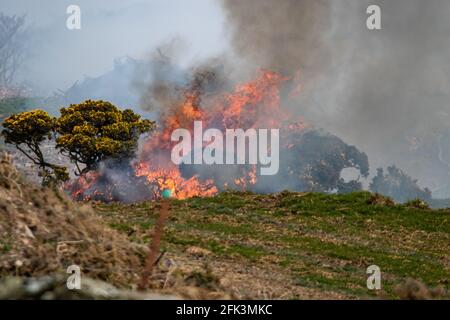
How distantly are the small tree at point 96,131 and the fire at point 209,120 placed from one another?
1031cm

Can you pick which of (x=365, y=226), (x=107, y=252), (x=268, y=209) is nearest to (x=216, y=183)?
(x=268, y=209)

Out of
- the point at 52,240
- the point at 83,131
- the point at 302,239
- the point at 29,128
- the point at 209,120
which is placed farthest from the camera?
the point at 209,120

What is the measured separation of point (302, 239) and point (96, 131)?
27700 mm

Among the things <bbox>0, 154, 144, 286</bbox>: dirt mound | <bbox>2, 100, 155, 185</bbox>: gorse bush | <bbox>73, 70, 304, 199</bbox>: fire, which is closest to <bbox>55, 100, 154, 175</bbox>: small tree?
<bbox>2, 100, 155, 185</bbox>: gorse bush

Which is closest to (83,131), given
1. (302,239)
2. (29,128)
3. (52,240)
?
(29,128)

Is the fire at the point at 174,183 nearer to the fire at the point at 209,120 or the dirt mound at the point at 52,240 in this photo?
the fire at the point at 209,120

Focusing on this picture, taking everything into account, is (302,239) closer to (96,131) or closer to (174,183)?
(96,131)

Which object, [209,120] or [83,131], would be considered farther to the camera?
[209,120]

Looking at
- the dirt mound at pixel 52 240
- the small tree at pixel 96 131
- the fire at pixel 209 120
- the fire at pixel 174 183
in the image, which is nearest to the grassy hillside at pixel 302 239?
the dirt mound at pixel 52 240

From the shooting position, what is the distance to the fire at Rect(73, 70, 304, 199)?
63.1 meters

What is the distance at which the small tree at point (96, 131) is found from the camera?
44.0 m

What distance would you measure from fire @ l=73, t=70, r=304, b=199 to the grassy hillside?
99.0 feet

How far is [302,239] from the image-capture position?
22.3 metres
